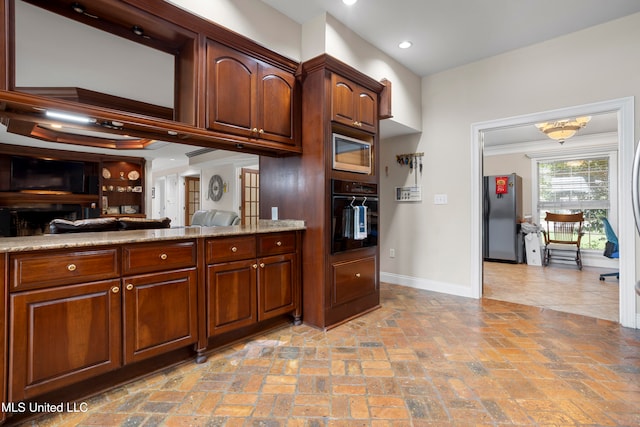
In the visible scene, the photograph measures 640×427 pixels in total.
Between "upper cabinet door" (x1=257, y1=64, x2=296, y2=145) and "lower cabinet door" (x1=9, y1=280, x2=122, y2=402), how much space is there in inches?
61.0

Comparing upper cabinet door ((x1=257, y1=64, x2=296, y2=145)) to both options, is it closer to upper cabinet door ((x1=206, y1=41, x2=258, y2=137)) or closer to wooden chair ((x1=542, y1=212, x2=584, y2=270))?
upper cabinet door ((x1=206, y1=41, x2=258, y2=137))

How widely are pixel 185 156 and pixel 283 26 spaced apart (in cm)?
162

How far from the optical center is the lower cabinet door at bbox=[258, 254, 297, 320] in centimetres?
235

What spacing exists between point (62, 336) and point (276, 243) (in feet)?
4.58

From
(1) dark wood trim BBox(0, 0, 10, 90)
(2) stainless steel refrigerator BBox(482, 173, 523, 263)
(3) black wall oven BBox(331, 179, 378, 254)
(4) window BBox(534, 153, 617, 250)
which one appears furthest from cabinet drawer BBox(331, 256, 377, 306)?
(4) window BBox(534, 153, 617, 250)

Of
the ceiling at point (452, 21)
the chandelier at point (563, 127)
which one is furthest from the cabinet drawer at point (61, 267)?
the chandelier at point (563, 127)

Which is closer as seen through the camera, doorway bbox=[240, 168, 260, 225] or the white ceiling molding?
doorway bbox=[240, 168, 260, 225]

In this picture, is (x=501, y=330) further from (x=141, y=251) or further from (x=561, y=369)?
(x=141, y=251)

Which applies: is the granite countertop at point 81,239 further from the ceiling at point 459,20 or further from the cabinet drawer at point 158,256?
the ceiling at point 459,20

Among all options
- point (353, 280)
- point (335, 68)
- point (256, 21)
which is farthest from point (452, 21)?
point (353, 280)

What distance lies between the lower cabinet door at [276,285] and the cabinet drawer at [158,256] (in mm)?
573

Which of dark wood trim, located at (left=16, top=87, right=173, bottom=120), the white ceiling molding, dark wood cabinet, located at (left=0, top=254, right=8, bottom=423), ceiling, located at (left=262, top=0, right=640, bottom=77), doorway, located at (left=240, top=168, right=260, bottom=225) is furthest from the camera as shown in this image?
the white ceiling molding

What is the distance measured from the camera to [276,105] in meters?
2.50

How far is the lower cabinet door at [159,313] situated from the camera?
1695 millimetres
